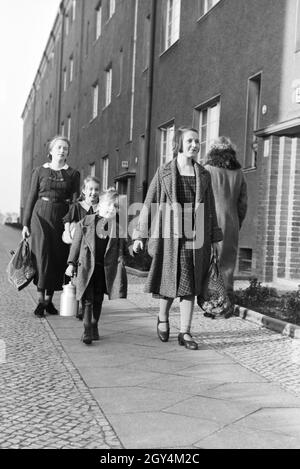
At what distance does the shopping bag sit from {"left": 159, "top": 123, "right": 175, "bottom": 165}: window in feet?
33.2

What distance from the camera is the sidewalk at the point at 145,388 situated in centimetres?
321

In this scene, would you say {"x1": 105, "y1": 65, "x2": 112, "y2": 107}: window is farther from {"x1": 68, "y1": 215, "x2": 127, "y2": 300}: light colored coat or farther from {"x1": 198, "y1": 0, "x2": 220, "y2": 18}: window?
{"x1": 68, "y1": 215, "x2": 127, "y2": 300}: light colored coat

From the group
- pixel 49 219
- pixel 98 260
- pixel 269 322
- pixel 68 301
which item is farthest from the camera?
pixel 49 219

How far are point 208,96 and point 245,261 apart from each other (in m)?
3.70

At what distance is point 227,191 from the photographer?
7.18m

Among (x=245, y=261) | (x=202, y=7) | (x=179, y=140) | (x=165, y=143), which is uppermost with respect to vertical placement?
(x=202, y=7)

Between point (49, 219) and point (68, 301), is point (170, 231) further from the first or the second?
point (49, 219)

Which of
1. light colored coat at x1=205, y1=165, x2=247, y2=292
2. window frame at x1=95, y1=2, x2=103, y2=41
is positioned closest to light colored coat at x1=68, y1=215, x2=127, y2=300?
light colored coat at x1=205, y1=165, x2=247, y2=292

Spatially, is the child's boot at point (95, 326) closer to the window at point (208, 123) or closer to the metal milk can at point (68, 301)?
the metal milk can at point (68, 301)

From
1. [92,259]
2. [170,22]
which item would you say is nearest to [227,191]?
[92,259]

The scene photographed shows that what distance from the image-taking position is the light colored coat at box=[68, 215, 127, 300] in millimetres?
5652
